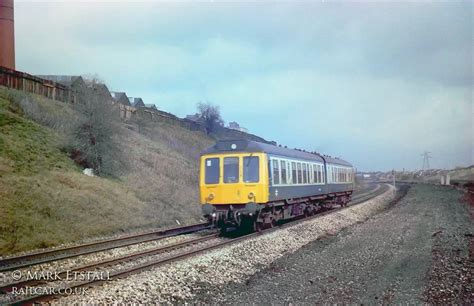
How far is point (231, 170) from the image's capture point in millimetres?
17594

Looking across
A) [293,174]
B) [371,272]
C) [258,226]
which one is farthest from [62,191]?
[371,272]

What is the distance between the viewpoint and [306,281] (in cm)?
1073

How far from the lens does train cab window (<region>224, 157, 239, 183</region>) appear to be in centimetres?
1751

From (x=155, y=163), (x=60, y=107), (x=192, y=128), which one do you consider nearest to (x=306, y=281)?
(x=155, y=163)

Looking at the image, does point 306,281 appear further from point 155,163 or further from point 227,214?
point 155,163

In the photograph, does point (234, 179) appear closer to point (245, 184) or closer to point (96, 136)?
point (245, 184)

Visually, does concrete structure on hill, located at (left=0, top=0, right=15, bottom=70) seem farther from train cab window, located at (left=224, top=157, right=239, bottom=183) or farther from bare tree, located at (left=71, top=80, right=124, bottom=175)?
train cab window, located at (left=224, top=157, right=239, bottom=183)

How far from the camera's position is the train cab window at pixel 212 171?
17827 mm

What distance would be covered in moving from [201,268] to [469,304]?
5.49 m

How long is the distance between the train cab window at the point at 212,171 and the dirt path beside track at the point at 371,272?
4.20 meters

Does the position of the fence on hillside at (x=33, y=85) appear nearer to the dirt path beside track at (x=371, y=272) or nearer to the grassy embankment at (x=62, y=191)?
the grassy embankment at (x=62, y=191)

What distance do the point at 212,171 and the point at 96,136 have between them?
1225 centimetres

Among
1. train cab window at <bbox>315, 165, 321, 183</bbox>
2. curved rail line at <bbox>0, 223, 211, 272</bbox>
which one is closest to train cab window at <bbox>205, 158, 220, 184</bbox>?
curved rail line at <bbox>0, 223, 211, 272</bbox>

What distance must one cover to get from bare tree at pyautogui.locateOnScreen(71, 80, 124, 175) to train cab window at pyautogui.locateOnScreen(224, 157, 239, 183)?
11702mm
